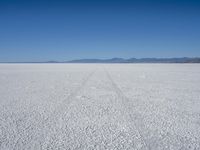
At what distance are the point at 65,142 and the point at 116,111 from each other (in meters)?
1.59

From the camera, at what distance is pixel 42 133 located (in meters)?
2.74

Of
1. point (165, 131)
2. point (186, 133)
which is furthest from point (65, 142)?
point (186, 133)

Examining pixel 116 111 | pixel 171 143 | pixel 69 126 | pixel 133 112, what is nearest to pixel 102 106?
pixel 116 111

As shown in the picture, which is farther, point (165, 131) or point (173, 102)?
point (173, 102)

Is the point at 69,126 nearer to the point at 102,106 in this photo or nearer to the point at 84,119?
the point at 84,119

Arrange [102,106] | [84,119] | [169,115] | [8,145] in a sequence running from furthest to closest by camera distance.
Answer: [102,106] < [169,115] < [84,119] < [8,145]

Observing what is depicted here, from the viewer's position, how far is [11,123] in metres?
3.17

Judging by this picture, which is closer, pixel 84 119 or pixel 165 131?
pixel 165 131

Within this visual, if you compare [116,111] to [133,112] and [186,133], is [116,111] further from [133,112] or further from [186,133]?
[186,133]

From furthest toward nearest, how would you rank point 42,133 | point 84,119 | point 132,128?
point 84,119 < point 132,128 < point 42,133

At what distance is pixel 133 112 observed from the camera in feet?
12.5

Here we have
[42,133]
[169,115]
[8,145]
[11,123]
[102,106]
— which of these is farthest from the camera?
[102,106]

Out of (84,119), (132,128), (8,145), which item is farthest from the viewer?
(84,119)

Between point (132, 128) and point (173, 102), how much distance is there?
7.39 feet
